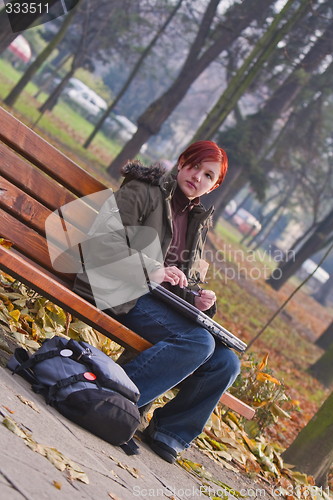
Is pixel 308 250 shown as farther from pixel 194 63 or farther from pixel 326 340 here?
pixel 194 63

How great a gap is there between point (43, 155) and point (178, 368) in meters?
1.52

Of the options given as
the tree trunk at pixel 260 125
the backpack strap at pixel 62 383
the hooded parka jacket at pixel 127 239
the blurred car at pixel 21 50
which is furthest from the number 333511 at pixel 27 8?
the blurred car at pixel 21 50

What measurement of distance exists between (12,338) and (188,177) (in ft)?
5.03

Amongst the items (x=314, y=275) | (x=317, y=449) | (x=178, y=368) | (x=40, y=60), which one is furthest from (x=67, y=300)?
(x=314, y=275)

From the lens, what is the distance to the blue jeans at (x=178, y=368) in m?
3.09

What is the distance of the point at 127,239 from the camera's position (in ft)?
10.2

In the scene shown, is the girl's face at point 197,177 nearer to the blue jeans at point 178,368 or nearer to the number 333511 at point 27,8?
the blue jeans at point 178,368

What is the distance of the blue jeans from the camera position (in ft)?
10.1

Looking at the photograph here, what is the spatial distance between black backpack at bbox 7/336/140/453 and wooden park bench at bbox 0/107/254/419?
24 cm

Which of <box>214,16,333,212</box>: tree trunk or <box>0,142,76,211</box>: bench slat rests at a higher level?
<box>214,16,333,212</box>: tree trunk

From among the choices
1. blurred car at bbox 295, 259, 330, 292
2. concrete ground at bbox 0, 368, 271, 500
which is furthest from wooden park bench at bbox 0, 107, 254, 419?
blurred car at bbox 295, 259, 330, 292

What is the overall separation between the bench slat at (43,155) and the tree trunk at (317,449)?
3.29 metres

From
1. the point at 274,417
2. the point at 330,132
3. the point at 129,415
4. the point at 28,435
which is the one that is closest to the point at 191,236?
the point at 129,415

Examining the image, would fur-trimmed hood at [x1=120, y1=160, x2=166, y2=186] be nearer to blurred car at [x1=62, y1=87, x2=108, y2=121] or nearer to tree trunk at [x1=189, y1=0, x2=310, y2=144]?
tree trunk at [x1=189, y1=0, x2=310, y2=144]
